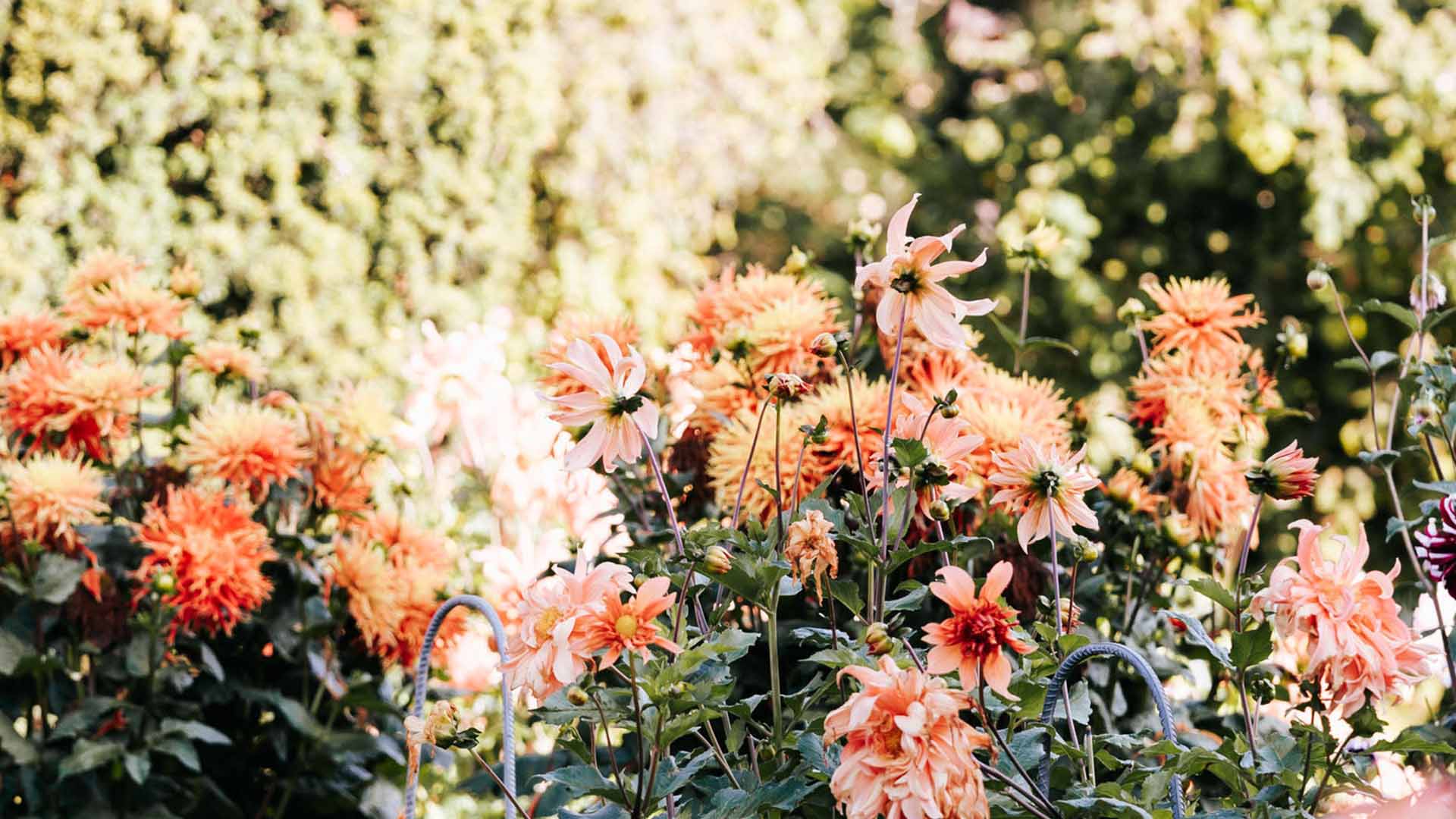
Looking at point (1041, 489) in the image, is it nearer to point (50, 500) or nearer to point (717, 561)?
point (717, 561)

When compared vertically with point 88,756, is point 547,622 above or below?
above

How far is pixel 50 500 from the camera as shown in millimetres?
1586

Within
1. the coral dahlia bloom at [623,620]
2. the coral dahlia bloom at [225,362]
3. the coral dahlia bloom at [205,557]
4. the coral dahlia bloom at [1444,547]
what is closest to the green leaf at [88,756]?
the coral dahlia bloom at [205,557]

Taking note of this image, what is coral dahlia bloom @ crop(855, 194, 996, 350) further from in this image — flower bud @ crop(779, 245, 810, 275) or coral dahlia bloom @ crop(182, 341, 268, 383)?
coral dahlia bloom @ crop(182, 341, 268, 383)

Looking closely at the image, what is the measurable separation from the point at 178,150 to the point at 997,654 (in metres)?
2.63

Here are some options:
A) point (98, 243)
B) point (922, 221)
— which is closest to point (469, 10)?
point (98, 243)

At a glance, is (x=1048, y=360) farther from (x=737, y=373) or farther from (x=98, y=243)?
(x=737, y=373)

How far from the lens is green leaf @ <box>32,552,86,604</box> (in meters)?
1.60

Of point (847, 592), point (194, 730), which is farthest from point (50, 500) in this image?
point (847, 592)

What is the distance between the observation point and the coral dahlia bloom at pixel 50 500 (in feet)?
5.19

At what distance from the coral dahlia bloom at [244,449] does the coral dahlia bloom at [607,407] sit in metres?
0.87

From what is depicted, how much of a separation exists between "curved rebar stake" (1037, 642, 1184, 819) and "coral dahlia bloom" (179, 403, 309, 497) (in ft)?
3.55

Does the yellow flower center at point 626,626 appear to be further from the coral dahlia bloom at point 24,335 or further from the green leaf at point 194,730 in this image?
the coral dahlia bloom at point 24,335

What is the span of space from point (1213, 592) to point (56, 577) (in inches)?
54.0
